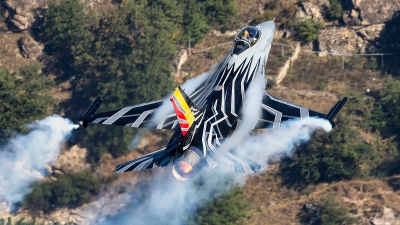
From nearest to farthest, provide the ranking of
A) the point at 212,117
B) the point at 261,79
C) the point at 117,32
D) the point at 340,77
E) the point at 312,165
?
the point at 212,117 → the point at 261,79 → the point at 312,165 → the point at 340,77 → the point at 117,32

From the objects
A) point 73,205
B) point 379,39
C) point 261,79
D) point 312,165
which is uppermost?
point 261,79

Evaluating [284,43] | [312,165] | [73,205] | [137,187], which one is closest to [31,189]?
[73,205]

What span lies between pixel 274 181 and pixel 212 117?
1810 cm

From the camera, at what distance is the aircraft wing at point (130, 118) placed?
43.0 metres

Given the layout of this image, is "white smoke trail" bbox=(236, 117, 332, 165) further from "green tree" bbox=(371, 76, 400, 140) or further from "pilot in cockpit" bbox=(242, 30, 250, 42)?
"pilot in cockpit" bbox=(242, 30, 250, 42)

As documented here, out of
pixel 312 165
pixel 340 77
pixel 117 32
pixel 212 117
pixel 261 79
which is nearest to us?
pixel 212 117

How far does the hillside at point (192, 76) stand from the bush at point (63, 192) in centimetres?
8

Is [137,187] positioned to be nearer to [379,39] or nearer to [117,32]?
[117,32]

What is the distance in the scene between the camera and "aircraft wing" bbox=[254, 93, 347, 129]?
43.3 meters

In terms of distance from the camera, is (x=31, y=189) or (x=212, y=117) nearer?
(x=212, y=117)

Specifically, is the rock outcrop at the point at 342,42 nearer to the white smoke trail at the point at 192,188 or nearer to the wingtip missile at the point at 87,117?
the white smoke trail at the point at 192,188

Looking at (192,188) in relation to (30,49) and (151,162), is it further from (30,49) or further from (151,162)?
(30,49)

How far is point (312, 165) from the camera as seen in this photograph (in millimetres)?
58625

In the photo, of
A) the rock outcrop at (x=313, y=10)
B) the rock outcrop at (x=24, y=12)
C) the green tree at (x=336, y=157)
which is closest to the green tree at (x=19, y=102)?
the rock outcrop at (x=24, y=12)
